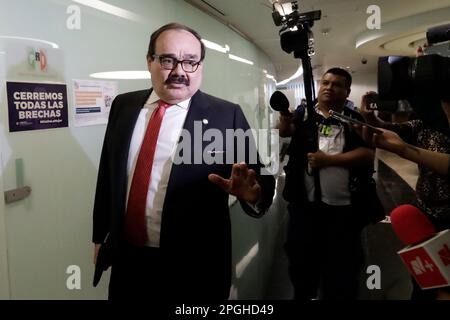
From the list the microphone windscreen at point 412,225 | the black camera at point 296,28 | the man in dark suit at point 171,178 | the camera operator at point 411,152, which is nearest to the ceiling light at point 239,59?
the black camera at point 296,28

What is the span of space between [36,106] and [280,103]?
35.2 inches

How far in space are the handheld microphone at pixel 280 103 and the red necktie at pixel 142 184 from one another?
418 millimetres

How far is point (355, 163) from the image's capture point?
3.92ft

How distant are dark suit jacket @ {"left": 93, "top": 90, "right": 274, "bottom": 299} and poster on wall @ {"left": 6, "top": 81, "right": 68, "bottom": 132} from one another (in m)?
0.28

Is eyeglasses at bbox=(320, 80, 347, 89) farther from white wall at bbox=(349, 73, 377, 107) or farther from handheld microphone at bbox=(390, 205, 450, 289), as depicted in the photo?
handheld microphone at bbox=(390, 205, 450, 289)

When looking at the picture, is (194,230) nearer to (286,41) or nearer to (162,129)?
(162,129)

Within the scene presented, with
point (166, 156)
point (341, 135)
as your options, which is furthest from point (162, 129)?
point (341, 135)

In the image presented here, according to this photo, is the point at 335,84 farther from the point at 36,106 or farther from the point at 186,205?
the point at 36,106

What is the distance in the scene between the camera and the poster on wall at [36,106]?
3.45ft

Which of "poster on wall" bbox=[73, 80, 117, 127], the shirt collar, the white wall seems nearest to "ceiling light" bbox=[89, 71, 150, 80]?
"poster on wall" bbox=[73, 80, 117, 127]

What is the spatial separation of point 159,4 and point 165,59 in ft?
1.33

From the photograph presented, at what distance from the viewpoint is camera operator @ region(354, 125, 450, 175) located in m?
0.83

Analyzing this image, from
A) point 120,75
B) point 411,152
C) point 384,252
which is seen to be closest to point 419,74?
point 411,152

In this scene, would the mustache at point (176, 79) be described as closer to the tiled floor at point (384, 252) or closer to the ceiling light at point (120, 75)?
the ceiling light at point (120, 75)
